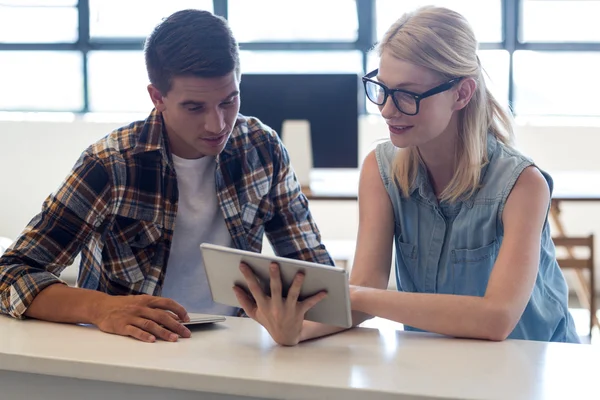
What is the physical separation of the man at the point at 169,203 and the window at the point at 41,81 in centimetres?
342

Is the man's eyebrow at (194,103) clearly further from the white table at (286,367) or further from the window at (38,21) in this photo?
the window at (38,21)

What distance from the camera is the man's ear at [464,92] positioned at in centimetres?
150

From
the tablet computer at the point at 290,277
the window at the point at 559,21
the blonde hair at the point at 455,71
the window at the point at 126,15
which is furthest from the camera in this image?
the window at the point at 126,15

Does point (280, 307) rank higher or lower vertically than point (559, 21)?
lower

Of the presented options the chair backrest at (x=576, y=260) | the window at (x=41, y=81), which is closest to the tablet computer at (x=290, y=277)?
the chair backrest at (x=576, y=260)

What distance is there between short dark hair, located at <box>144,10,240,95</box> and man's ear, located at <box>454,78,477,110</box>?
0.44 metres

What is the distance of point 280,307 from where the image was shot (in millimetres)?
1200

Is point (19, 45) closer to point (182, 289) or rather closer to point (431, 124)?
point (182, 289)

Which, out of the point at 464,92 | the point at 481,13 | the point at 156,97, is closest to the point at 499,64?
the point at 481,13

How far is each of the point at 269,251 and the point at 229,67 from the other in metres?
2.84

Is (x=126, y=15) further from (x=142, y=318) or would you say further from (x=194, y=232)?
(x=142, y=318)

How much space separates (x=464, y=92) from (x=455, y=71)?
60 millimetres

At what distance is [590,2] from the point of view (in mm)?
4473

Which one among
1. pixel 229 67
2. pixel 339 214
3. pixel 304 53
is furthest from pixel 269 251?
pixel 229 67
